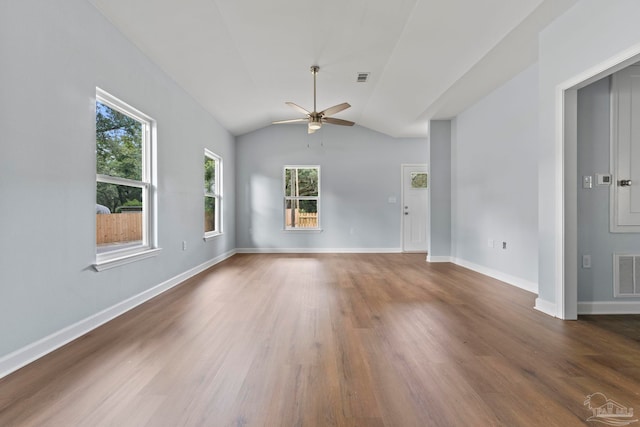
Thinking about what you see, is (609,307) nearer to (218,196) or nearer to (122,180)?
(122,180)

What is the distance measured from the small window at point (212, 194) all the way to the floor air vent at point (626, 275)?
17.8 feet

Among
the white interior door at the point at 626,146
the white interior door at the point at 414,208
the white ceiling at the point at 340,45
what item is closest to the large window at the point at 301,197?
the white interior door at the point at 414,208

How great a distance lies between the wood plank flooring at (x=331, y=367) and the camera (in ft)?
4.69

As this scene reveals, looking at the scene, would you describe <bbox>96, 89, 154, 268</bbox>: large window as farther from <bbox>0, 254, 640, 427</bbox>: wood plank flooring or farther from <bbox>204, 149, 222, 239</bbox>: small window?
<bbox>204, 149, 222, 239</bbox>: small window

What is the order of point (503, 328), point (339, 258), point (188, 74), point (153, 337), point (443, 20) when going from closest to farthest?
point (153, 337) → point (503, 328) → point (443, 20) → point (188, 74) → point (339, 258)

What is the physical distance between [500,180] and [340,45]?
2843 mm

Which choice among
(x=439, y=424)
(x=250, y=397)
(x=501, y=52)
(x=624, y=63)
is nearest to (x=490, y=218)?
(x=501, y=52)

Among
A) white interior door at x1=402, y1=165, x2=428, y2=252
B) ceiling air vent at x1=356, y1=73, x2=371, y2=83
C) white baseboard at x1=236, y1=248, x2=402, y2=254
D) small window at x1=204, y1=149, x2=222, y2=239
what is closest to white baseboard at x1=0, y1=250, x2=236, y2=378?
small window at x1=204, y1=149, x2=222, y2=239

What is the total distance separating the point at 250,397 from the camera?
155 centimetres

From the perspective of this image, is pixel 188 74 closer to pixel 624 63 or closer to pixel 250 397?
pixel 250 397

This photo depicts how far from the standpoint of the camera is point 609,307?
9.12 ft

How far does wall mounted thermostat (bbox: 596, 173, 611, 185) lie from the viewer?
275 centimetres

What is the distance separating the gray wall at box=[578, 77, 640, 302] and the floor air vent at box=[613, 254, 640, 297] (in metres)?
0.04

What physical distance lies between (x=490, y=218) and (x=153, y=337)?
14.8ft
